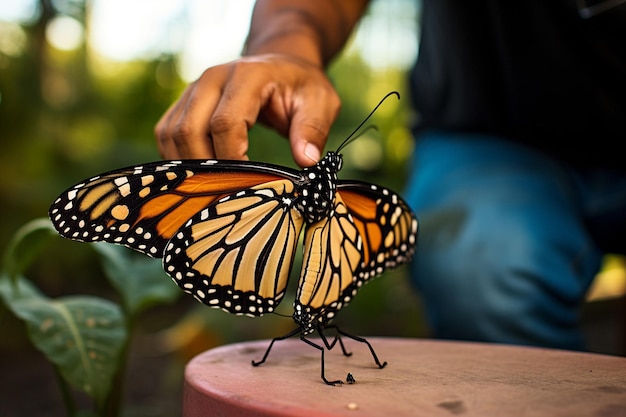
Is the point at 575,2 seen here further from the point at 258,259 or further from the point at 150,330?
the point at 150,330

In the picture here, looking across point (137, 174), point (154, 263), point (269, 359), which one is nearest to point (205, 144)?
point (137, 174)

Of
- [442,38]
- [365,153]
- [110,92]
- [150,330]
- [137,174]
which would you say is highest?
[442,38]

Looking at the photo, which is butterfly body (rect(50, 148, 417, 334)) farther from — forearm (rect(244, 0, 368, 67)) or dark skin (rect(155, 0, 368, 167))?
forearm (rect(244, 0, 368, 67))

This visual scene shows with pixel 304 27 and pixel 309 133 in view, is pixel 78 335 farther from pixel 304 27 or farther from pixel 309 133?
pixel 304 27

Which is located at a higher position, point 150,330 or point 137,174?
point 137,174

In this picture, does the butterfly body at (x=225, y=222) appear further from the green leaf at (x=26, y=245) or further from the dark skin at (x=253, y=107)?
the green leaf at (x=26, y=245)

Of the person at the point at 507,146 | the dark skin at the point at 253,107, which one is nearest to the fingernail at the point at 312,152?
the dark skin at the point at 253,107

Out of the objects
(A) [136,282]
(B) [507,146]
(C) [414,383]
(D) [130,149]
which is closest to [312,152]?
(C) [414,383]

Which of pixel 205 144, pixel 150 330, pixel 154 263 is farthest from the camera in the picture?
pixel 150 330
